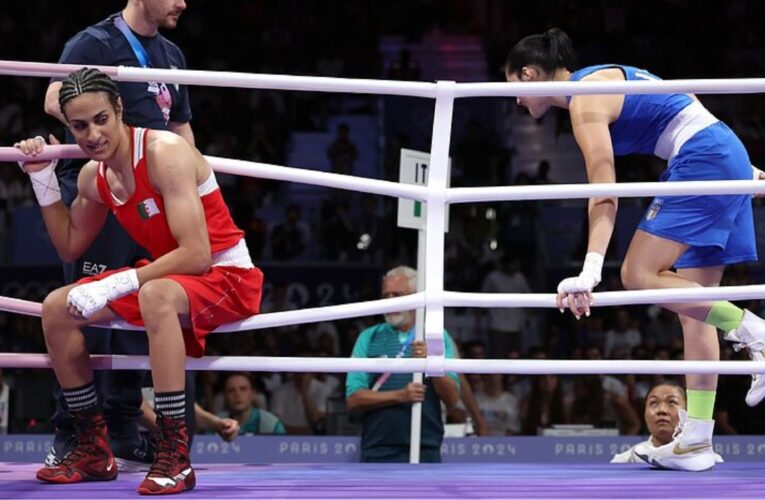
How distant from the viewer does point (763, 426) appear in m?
8.45

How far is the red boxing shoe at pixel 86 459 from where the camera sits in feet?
10.8

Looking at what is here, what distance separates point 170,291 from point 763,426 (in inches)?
249

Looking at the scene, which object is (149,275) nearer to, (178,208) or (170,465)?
(178,208)

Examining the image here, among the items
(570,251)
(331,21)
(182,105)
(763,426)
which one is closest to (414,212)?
(182,105)

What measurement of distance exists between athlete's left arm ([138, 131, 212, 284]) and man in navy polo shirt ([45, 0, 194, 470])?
603 millimetres

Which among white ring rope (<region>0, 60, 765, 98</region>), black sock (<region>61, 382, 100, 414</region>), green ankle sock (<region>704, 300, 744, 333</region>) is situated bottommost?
black sock (<region>61, 382, 100, 414</region>)

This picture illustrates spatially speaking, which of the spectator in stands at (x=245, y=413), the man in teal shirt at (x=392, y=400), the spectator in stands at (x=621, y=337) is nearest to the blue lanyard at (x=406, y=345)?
the man in teal shirt at (x=392, y=400)

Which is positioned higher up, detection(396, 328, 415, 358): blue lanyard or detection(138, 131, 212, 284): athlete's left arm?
detection(138, 131, 212, 284): athlete's left arm

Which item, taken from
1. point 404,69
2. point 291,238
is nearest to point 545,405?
point 291,238

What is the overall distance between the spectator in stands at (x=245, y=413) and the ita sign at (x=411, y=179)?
191cm

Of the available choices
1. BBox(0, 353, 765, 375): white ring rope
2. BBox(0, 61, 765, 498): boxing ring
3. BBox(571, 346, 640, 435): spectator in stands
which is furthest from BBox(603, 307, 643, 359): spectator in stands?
BBox(0, 353, 765, 375): white ring rope

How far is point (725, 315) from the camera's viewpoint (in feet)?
11.9

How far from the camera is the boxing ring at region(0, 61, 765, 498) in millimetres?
3217

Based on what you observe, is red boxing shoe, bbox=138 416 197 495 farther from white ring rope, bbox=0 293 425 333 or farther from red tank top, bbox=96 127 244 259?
red tank top, bbox=96 127 244 259
